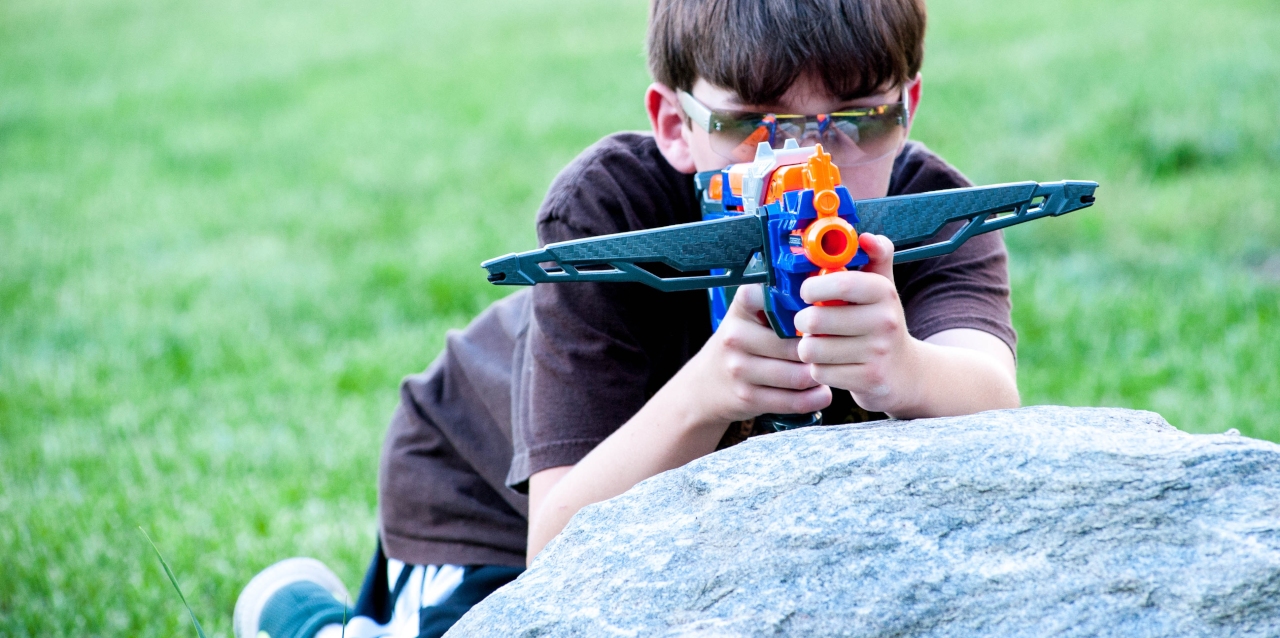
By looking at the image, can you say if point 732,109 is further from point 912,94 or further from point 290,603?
point 290,603

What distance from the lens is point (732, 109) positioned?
2.01m

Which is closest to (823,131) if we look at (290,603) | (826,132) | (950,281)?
(826,132)

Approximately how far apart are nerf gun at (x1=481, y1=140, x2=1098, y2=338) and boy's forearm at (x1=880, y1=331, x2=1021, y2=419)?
177mm

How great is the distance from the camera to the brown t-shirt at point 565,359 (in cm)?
216

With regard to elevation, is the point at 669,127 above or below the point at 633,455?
above

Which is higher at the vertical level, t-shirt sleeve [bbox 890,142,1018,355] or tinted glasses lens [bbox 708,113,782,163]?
tinted glasses lens [bbox 708,113,782,163]

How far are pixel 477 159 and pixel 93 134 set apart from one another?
389 cm

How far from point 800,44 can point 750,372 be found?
0.62m

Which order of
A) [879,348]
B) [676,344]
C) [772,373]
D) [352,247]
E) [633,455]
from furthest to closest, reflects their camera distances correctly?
1. [352,247]
2. [676,344]
3. [633,455]
4. [772,373]
5. [879,348]

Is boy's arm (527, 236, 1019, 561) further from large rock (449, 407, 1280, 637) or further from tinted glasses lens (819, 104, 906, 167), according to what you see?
tinted glasses lens (819, 104, 906, 167)

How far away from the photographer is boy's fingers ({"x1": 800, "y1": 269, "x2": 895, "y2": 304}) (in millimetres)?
1455

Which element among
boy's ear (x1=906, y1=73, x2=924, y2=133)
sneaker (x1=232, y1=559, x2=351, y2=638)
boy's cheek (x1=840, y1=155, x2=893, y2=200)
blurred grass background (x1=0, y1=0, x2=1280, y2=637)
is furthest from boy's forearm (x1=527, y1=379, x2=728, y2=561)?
blurred grass background (x1=0, y1=0, x2=1280, y2=637)

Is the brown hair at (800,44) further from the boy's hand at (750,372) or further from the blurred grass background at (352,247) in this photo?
the blurred grass background at (352,247)

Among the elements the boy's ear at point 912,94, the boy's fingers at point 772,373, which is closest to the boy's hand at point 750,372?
the boy's fingers at point 772,373
